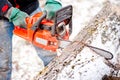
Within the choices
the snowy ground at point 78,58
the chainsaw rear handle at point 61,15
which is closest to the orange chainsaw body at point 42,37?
the chainsaw rear handle at point 61,15

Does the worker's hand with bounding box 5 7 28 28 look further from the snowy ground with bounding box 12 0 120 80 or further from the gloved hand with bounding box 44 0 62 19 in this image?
the snowy ground with bounding box 12 0 120 80

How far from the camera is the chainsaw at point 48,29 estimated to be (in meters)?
2.73

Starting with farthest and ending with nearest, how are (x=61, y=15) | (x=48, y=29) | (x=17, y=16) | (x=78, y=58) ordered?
1. (x=17, y=16)
2. (x=48, y=29)
3. (x=61, y=15)
4. (x=78, y=58)

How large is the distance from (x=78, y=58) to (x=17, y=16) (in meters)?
0.96

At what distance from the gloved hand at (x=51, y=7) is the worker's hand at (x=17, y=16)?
Result: 0.85 ft

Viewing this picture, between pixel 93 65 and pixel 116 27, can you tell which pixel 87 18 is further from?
pixel 93 65

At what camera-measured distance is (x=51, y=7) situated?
3.01m

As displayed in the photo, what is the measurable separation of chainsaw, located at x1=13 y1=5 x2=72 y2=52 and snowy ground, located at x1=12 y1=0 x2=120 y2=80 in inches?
14.8

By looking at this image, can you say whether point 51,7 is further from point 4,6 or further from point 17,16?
point 4,6

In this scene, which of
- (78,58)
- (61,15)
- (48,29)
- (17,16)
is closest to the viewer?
(78,58)

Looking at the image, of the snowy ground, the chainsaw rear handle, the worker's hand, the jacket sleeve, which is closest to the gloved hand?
the chainsaw rear handle

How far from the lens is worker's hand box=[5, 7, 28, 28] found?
2979 millimetres

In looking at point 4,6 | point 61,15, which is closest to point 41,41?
point 61,15

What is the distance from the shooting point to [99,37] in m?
2.65
